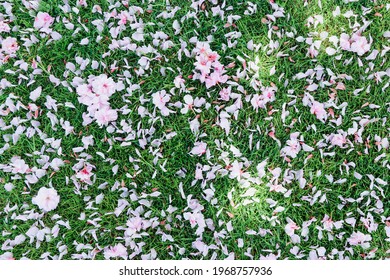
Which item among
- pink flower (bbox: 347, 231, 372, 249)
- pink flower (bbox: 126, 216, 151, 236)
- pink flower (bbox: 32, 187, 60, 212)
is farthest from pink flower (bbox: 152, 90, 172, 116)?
pink flower (bbox: 347, 231, 372, 249)

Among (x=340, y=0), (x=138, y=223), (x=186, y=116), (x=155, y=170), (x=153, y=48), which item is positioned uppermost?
(x=340, y=0)

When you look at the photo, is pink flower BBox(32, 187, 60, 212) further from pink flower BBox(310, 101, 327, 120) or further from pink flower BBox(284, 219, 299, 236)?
pink flower BBox(310, 101, 327, 120)

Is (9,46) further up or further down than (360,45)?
further up

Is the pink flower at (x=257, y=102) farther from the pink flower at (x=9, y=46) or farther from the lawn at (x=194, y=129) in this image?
the pink flower at (x=9, y=46)

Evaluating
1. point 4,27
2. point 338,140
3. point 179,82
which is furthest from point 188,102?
point 4,27

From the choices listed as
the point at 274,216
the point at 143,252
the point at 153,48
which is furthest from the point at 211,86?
the point at 143,252

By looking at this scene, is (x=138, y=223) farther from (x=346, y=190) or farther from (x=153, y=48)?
(x=346, y=190)

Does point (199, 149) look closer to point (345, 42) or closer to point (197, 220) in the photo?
point (197, 220)
